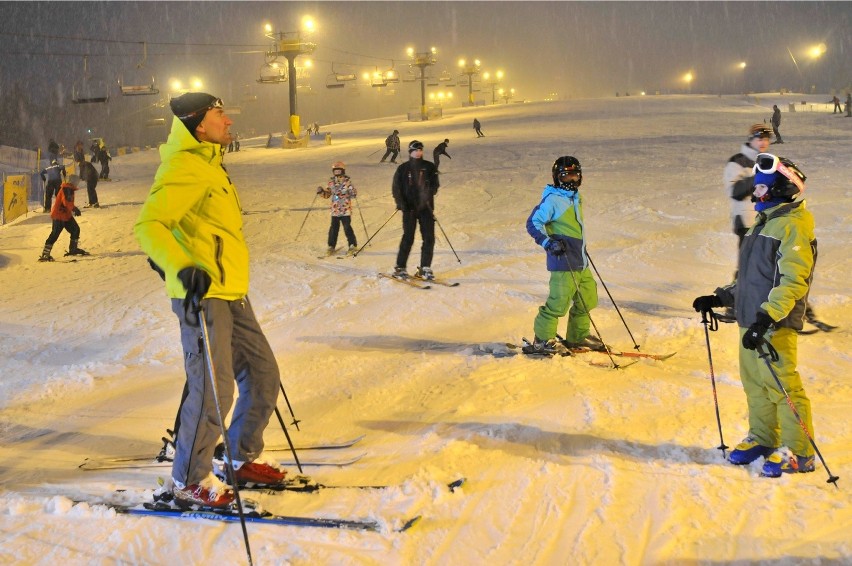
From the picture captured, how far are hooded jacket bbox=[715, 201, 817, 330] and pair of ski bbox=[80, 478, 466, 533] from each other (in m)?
2.02

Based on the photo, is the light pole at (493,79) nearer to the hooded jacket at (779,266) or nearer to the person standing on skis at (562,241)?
the person standing on skis at (562,241)

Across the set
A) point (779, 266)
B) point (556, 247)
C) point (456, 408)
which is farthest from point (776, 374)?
point (556, 247)

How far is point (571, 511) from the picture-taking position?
10.6ft

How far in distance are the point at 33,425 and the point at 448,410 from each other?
2.85 m

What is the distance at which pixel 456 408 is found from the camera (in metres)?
4.65

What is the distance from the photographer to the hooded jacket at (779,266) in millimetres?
3377

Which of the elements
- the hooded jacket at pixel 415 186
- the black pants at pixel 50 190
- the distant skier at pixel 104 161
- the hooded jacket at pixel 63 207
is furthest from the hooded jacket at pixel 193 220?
the distant skier at pixel 104 161

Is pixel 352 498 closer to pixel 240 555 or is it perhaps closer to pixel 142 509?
pixel 240 555

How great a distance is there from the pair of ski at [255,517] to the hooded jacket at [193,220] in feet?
3.30

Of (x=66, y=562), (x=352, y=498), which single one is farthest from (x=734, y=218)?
(x=66, y=562)

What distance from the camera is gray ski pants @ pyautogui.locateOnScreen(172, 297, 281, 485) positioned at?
3.11m

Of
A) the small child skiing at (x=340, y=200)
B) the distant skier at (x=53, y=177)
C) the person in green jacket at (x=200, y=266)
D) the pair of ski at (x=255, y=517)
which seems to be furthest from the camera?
the distant skier at (x=53, y=177)

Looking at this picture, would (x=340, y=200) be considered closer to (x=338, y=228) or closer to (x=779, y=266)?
(x=338, y=228)

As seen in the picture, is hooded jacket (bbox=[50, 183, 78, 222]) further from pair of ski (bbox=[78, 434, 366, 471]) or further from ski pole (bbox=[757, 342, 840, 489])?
ski pole (bbox=[757, 342, 840, 489])
